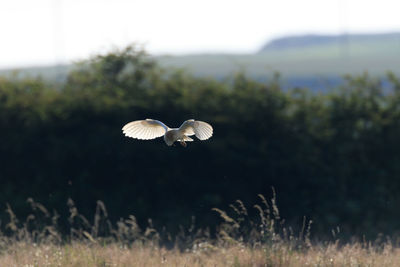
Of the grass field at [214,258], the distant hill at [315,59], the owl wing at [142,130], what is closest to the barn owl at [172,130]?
the owl wing at [142,130]

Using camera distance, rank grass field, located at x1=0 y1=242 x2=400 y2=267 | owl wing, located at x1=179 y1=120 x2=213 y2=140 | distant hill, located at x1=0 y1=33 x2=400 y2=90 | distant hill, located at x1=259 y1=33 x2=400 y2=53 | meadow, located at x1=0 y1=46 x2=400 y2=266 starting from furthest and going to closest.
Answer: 1. distant hill, located at x1=259 y1=33 x2=400 y2=53
2. distant hill, located at x1=0 y1=33 x2=400 y2=90
3. meadow, located at x1=0 y1=46 x2=400 y2=266
4. grass field, located at x1=0 y1=242 x2=400 y2=267
5. owl wing, located at x1=179 y1=120 x2=213 y2=140

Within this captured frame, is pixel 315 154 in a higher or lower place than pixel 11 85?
lower

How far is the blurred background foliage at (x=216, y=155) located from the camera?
10867mm

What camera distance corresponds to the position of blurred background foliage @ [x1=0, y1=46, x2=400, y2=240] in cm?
1087

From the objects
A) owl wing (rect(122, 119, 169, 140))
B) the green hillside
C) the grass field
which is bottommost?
the green hillside

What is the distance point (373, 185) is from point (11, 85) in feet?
21.9

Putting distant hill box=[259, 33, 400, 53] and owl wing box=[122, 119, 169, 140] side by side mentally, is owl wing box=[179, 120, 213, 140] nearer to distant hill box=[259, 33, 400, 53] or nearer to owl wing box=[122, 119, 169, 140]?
owl wing box=[122, 119, 169, 140]

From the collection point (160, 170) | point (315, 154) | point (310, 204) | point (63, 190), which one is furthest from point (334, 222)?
point (63, 190)

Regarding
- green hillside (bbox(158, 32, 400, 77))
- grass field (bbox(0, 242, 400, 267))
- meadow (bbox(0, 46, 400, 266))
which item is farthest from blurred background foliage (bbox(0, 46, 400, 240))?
green hillside (bbox(158, 32, 400, 77))

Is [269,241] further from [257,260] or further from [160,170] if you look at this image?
[160,170]

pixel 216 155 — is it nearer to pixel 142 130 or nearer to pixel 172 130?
pixel 142 130

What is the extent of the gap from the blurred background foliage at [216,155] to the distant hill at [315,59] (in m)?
56.7

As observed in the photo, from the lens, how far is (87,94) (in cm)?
1134

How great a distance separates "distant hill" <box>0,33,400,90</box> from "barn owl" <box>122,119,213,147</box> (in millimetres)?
61561
